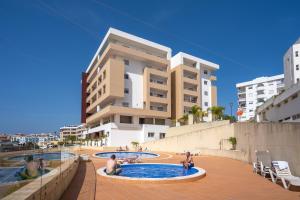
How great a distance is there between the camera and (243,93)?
98938 millimetres

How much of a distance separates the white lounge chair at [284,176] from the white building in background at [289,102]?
51.7ft

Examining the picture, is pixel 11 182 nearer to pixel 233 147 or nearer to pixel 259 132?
pixel 259 132

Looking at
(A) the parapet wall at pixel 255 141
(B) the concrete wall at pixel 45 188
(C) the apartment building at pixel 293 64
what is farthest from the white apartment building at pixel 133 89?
(B) the concrete wall at pixel 45 188

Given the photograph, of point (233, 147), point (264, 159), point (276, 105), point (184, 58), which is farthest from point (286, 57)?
point (264, 159)

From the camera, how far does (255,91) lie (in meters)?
94.0

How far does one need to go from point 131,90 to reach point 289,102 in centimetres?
3008

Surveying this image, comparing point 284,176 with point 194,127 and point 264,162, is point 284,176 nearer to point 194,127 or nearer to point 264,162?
point 264,162

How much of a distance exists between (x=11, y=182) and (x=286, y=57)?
5685 centimetres

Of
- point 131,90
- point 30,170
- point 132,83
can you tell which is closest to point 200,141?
point 131,90

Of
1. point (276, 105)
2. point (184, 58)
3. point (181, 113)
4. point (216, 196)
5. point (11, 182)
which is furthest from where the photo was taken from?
point (184, 58)

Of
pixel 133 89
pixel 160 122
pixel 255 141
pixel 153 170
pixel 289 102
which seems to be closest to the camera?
pixel 255 141

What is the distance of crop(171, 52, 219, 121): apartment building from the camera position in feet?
184

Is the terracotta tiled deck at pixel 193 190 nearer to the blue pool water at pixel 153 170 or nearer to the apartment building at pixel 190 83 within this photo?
the blue pool water at pixel 153 170

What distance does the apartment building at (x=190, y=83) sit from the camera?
5622 cm
